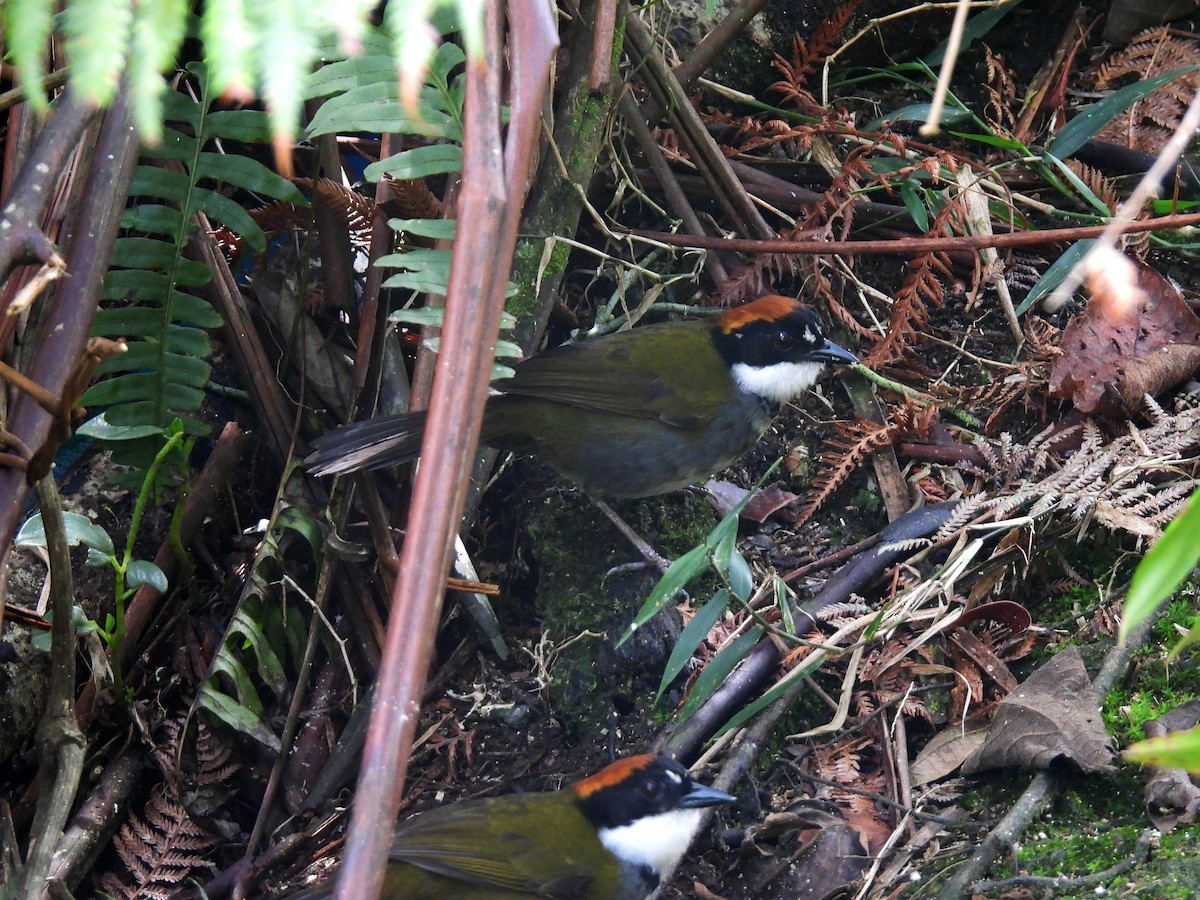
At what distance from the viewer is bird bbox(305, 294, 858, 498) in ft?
13.7

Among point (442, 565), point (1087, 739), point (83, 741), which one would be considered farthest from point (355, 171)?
point (442, 565)

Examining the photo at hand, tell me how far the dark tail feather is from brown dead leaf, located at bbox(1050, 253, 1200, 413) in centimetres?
203

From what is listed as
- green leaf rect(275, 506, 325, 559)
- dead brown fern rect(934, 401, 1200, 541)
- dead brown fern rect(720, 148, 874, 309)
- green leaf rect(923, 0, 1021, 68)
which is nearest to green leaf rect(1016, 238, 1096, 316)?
dead brown fern rect(934, 401, 1200, 541)

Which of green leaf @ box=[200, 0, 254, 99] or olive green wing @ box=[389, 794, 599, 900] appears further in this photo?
olive green wing @ box=[389, 794, 599, 900]

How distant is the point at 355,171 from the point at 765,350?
1663 millimetres

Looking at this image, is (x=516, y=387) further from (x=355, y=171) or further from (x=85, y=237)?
(x=85, y=237)

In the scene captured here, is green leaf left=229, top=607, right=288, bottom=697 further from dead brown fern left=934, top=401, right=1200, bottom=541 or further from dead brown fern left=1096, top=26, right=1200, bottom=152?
dead brown fern left=1096, top=26, right=1200, bottom=152

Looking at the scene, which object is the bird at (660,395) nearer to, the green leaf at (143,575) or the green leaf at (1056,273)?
the green leaf at (1056,273)

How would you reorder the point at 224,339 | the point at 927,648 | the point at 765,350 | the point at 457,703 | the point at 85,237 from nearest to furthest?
1. the point at 85,237
2. the point at 927,648
3. the point at 457,703
4. the point at 224,339
5. the point at 765,350

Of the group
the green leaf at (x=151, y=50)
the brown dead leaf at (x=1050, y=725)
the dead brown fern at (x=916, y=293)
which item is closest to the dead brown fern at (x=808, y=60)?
the dead brown fern at (x=916, y=293)

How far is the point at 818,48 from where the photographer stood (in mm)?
4680

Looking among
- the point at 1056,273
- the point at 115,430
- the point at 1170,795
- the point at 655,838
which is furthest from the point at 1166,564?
the point at 1056,273

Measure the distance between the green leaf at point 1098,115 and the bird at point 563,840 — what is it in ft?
8.70

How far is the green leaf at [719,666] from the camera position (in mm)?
3080
